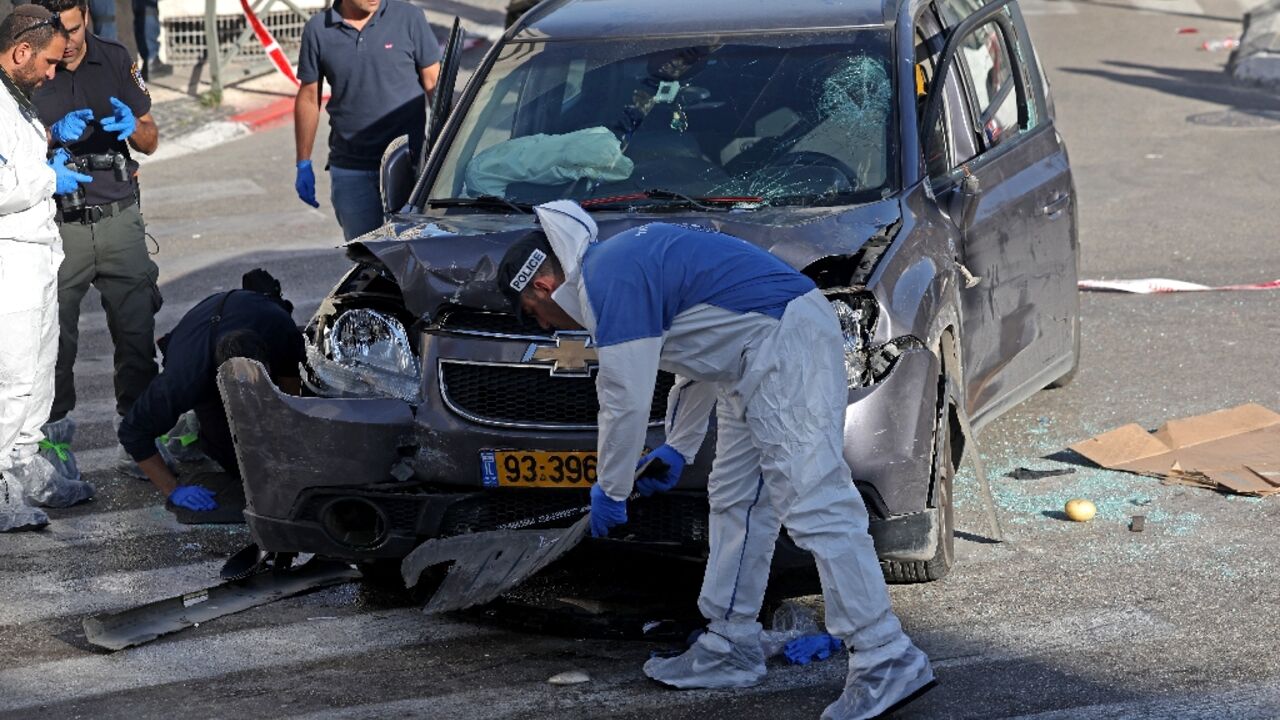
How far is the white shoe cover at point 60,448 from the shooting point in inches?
308

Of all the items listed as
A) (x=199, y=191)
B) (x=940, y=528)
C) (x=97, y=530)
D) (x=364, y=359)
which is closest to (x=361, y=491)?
(x=364, y=359)

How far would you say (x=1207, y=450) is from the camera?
7.64 meters

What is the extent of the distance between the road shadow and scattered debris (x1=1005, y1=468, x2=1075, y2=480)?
34.4ft

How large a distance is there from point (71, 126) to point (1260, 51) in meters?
14.5

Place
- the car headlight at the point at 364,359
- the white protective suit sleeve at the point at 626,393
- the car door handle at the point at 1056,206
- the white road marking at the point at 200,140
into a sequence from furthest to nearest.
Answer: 1. the white road marking at the point at 200,140
2. the car door handle at the point at 1056,206
3. the car headlight at the point at 364,359
4. the white protective suit sleeve at the point at 626,393

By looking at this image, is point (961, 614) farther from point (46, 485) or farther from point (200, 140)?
point (200, 140)

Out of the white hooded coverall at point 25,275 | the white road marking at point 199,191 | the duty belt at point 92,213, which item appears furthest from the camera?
the white road marking at point 199,191

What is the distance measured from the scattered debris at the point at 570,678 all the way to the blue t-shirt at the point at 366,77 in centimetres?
433

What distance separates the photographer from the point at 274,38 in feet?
66.0

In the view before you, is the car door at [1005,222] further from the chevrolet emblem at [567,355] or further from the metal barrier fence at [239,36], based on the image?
the metal barrier fence at [239,36]

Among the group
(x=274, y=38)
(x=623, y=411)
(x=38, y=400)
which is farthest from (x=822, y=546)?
(x=274, y=38)

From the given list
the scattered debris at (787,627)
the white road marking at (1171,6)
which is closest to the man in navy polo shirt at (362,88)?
the scattered debris at (787,627)

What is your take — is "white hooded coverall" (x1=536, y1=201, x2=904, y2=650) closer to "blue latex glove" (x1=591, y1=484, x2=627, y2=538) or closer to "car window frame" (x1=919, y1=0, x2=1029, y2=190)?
"blue latex glove" (x1=591, y1=484, x2=627, y2=538)

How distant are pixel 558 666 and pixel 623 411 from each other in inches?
48.4
